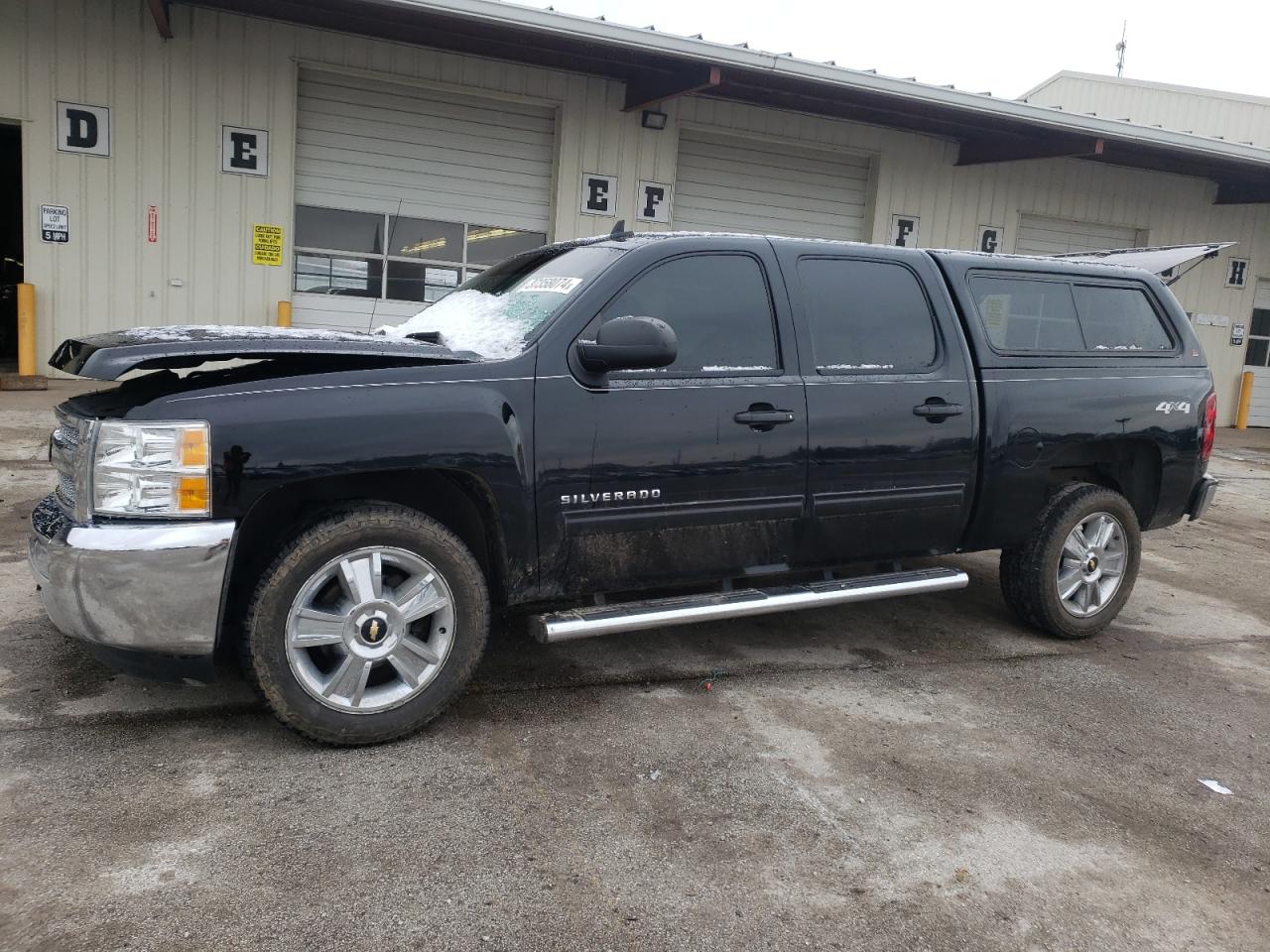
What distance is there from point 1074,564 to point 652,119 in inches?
380

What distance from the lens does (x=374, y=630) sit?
332 centimetres

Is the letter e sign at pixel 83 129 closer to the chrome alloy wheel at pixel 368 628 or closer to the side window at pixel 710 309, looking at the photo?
the side window at pixel 710 309

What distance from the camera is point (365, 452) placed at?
3271 millimetres

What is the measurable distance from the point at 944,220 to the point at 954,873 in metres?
14.0

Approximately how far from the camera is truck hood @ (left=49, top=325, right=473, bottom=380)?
10.1ft

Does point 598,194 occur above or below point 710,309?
above

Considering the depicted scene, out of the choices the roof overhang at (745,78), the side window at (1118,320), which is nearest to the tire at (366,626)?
the side window at (1118,320)

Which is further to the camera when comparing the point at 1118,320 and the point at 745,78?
the point at 745,78

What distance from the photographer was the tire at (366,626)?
3.20 m

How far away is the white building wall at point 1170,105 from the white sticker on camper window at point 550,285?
22.1 metres

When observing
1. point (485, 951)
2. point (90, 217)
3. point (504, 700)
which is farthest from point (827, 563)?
point (90, 217)

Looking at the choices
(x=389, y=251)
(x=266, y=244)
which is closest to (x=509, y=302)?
(x=266, y=244)

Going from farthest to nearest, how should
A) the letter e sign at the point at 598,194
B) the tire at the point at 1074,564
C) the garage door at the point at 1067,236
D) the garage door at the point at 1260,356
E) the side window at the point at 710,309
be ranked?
1. the garage door at the point at 1260,356
2. the garage door at the point at 1067,236
3. the letter e sign at the point at 598,194
4. the tire at the point at 1074,564
5. the side window at the point at 710,309

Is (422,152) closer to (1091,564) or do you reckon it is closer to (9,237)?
(1091,564)
